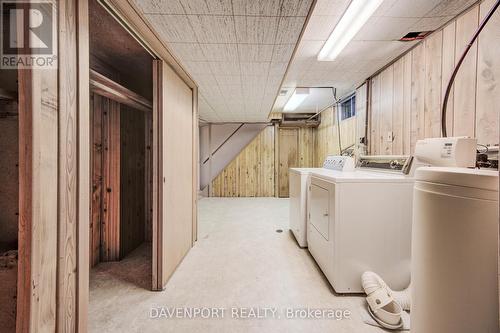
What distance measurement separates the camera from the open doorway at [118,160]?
186 cm

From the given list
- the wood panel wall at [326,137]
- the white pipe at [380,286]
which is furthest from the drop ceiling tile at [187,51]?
the wood panel wall at [326,137]

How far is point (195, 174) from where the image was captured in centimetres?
269

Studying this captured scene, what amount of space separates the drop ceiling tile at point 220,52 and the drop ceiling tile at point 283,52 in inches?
13.0

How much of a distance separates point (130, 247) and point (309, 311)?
2.10 metres

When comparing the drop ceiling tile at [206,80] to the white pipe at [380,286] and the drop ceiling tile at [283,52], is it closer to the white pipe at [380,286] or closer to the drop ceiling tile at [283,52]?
the drop ceiling tile at [283,52]

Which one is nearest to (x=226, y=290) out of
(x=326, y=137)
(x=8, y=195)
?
(x=8, y=195)

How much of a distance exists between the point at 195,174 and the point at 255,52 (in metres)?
1.58

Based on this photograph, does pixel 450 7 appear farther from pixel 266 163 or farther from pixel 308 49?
pixel 266 163

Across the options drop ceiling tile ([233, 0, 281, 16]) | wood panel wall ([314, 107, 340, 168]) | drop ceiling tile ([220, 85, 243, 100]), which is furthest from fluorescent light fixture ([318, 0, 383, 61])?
wood panel wall ([314, 107, 340, 168])

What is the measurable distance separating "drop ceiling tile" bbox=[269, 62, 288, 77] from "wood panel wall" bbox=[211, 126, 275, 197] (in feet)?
12.5

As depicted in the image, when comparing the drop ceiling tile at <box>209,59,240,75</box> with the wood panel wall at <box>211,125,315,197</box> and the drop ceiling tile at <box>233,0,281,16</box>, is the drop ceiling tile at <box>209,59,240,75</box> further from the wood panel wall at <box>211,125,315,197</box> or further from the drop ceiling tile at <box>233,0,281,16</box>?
the wood panel wall at <box>211,125,315,197</box>

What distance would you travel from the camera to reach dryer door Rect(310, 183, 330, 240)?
6.15ft

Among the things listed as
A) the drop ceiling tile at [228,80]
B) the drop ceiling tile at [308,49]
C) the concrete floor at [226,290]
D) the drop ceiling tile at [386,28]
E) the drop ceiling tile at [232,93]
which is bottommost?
the concrete floor at [226,290]

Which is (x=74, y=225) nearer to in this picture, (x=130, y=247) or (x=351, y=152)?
(x=130, y=247)
